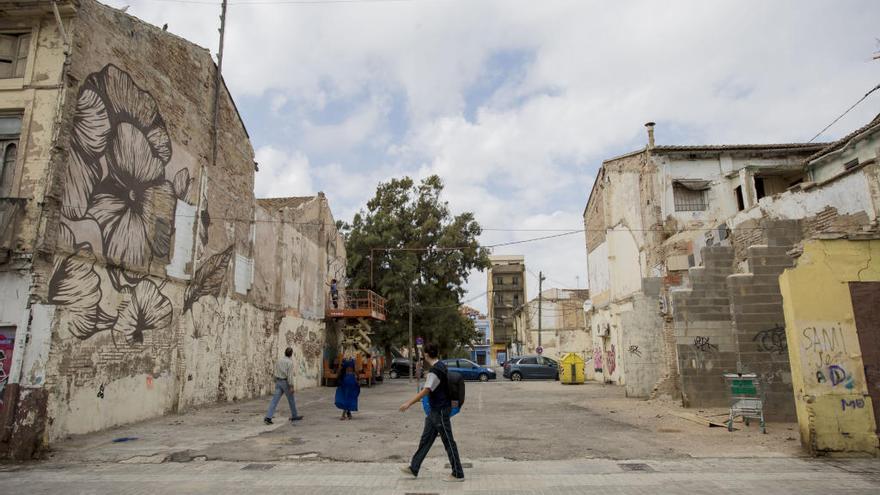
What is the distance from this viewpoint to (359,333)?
1069 inches

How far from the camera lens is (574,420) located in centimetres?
1162

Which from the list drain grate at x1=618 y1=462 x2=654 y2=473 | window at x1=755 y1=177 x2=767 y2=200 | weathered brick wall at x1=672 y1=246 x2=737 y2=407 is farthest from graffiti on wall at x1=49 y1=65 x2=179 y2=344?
window at x1=755 y1=177 x2=767 y2=200

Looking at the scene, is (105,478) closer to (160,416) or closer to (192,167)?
(160,416)

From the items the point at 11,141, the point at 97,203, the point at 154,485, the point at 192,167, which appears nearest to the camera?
the point at 154,485

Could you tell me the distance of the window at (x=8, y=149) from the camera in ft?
30.4

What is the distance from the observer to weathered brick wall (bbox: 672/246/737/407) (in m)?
13.2

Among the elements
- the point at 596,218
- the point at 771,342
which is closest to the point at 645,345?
the point at 771,342

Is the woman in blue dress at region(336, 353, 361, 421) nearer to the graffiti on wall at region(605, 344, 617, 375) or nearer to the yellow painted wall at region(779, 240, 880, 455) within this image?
the yellow painted wall at region(779, 240, 880, 455)

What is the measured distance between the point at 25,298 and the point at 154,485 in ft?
15.4

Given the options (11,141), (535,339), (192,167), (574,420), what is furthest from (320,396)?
(535,339)

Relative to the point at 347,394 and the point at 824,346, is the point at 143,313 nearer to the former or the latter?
the point at 347,394

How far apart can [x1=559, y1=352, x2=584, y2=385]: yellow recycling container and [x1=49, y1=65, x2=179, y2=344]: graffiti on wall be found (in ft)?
63.6

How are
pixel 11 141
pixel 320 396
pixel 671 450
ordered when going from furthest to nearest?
1. pixel 320 396
2. pixel 11 141
3. pixel 671 450

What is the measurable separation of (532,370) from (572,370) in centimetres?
539
